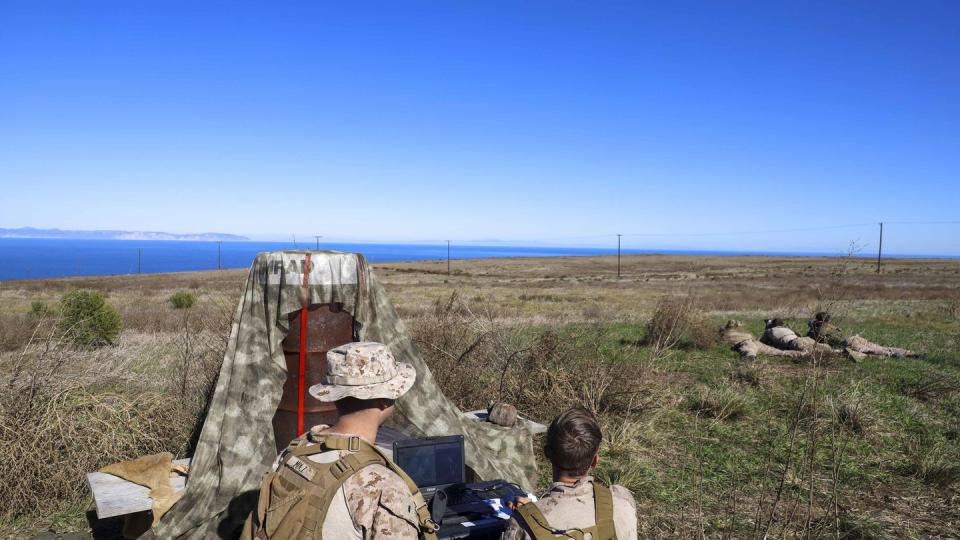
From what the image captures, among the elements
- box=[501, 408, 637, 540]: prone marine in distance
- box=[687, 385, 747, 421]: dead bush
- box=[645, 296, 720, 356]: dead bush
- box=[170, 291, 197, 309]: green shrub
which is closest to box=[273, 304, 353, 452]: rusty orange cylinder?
box=[501, 408, 637, 540]: prone marine in distance

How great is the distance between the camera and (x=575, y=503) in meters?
2.86

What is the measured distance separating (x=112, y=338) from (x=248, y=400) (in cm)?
1275

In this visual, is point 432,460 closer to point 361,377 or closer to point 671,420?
point 361,377

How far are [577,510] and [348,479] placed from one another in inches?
39.1

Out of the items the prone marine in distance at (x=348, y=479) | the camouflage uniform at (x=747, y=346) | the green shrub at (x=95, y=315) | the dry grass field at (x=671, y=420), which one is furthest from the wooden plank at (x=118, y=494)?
the camouflage uniform at (x=747, y=346)

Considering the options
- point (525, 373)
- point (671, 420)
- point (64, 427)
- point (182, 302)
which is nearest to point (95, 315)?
point (64, 427)

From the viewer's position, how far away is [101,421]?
6309 mm

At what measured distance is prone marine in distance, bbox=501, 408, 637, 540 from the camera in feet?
9.20

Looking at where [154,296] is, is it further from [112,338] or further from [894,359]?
[894,359]

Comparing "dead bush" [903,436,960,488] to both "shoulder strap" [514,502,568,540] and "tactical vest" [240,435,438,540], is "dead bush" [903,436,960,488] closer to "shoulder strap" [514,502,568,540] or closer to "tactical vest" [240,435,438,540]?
"shoulder strap" [514,502,568,540]

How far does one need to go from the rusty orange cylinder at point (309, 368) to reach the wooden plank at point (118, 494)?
0.90 metres

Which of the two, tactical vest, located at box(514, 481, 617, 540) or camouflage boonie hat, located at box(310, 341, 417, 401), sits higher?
camouflage boonie hat, located at box(310, 341, 417, 401)

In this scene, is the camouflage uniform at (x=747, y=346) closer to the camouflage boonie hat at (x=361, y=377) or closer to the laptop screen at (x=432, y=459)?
the laptop screen at (x=432, y=459)

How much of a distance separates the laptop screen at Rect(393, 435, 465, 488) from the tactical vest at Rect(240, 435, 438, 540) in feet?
5.68
